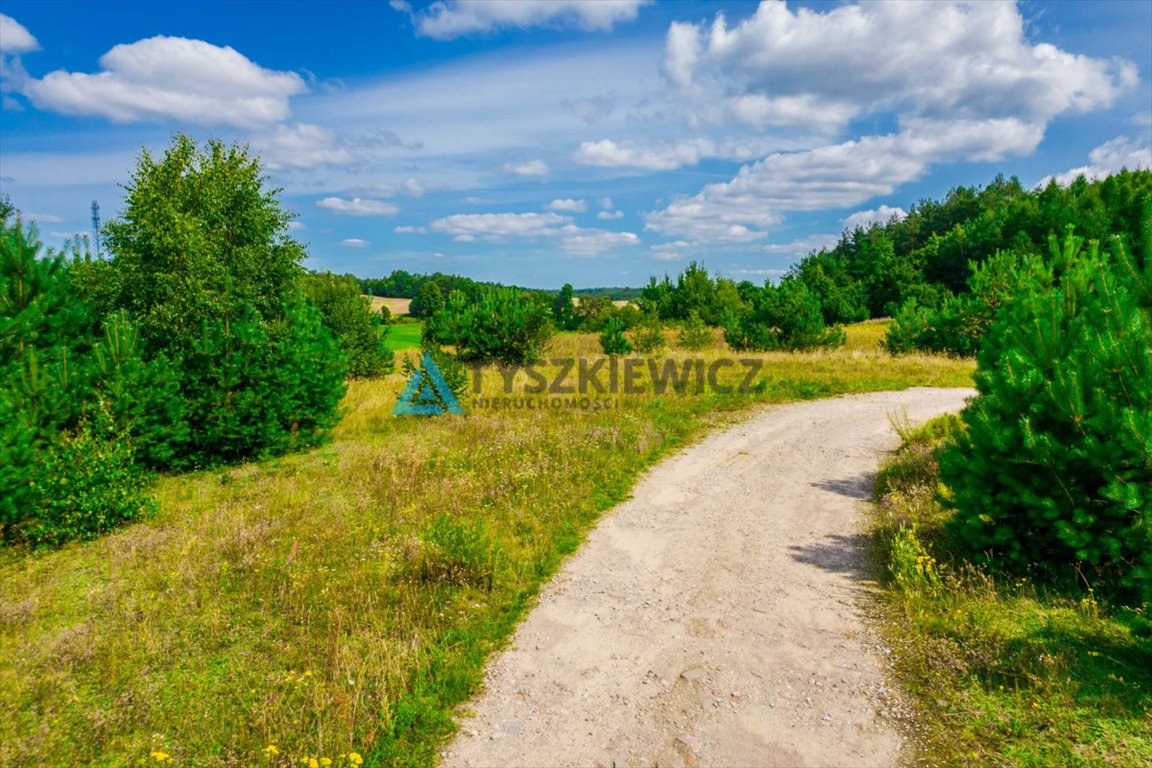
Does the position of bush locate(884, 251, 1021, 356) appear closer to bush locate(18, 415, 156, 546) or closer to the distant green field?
bush locate(18, 415, 156, 546)

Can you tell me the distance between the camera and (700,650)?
20.4 ft

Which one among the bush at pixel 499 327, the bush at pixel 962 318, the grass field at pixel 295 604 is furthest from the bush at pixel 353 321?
the bush at pixel 962 318

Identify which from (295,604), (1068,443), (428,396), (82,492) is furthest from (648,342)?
(295,604)

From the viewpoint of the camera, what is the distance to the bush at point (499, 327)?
→ 84.5 ft

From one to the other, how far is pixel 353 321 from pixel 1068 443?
23001 millimetres

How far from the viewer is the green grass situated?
181 inches

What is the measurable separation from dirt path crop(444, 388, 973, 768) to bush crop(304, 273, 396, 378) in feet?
56.1

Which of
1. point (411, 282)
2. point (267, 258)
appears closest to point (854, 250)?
point (411, 282)

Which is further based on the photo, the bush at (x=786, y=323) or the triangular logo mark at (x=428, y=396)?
the bush at (x=786, y=323)

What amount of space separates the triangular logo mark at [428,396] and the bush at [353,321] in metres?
6.96

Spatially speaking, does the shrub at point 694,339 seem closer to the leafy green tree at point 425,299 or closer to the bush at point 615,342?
the bush at point 615,342

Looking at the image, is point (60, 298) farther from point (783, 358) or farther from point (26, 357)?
point (783, 358)

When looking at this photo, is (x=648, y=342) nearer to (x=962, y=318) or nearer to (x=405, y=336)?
(x=962, y=318)

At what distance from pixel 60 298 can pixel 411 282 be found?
109 m
